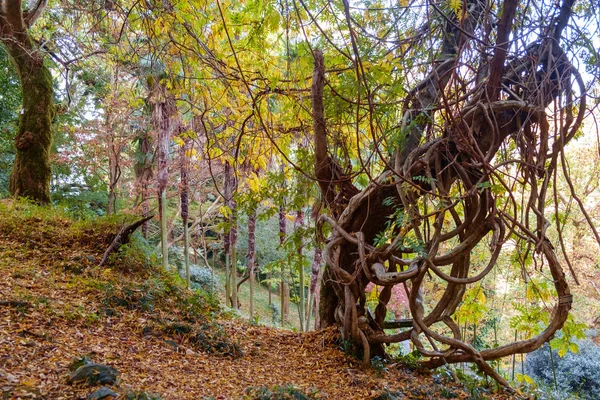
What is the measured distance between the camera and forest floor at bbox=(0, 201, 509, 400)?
6.32ft

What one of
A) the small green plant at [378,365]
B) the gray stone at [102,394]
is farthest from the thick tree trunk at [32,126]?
the small green plant at [378,365]

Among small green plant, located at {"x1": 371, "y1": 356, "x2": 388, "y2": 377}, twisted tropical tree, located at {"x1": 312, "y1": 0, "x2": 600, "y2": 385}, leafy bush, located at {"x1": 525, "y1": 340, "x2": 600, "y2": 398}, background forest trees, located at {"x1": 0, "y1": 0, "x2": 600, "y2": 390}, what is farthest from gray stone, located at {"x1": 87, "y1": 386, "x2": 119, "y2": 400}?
leafy bush, located at {"x1": 525, "y1": 340, "x2": 600, "y2": 398}

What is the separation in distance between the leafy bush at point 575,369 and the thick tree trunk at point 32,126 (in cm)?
836

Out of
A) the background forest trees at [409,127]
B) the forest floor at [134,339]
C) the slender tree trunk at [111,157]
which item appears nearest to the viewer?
the forest floor at [134,339]

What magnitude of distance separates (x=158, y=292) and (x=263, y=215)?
3.50 ft

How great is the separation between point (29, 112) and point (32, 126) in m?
0.21

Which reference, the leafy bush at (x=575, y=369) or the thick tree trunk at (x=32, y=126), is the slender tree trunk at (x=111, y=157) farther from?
the leafy bush at (x=575, y=369)

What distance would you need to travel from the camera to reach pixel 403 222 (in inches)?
97.4

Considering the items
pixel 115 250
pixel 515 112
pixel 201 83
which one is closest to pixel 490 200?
pixel 515 112

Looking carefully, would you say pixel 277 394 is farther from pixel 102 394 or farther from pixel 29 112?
pixel 29 112

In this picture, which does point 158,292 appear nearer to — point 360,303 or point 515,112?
point 360,303

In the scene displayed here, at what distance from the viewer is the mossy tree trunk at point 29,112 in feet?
15.7

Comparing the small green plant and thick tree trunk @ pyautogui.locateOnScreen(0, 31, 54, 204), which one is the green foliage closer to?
the small green plant

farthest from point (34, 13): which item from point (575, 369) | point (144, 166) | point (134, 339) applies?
point (575, 369)
